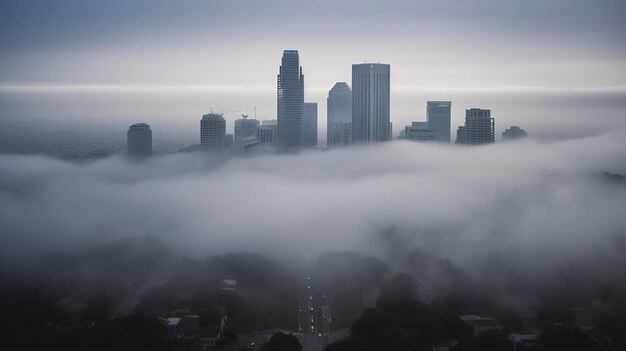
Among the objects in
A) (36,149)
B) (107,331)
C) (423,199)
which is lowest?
(107,331)

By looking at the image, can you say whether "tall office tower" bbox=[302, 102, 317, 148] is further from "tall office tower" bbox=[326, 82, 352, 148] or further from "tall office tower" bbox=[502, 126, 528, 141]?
"tall office tower" bbox=[502, 126, 528, 141]

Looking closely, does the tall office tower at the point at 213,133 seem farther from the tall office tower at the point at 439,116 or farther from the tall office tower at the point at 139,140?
the tall office tower at the point at 439,116

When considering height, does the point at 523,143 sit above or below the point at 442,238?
above

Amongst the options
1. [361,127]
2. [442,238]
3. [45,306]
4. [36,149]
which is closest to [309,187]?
[442,238]

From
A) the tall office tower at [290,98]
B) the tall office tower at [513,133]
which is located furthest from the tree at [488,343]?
the tall office tower at [290,98]

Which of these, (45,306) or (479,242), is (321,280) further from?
(45,306)

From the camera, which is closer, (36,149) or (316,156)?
(36,149)

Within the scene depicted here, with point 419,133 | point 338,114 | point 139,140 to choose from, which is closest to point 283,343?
point 139,140
